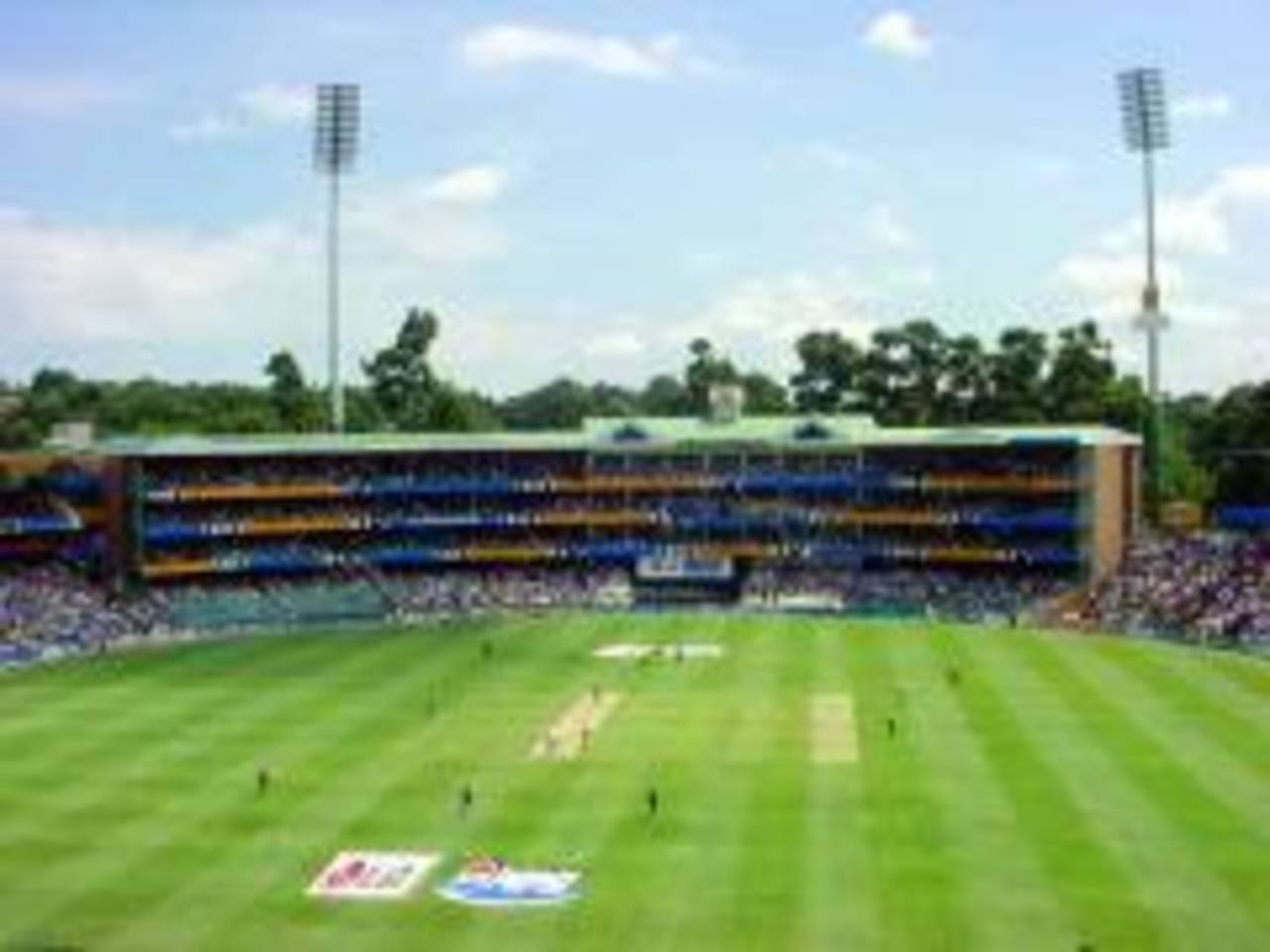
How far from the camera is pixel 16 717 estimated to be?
88000mm

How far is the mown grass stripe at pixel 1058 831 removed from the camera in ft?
176

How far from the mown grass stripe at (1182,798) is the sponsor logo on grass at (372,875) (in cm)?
2074

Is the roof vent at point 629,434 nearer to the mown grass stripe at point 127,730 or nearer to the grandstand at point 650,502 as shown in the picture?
the grandstand at point 650,502

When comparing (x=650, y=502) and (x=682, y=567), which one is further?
(x=650, y=502)

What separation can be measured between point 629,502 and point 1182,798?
79787mm

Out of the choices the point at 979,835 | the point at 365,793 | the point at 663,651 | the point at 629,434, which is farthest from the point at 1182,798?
the point at 629,434

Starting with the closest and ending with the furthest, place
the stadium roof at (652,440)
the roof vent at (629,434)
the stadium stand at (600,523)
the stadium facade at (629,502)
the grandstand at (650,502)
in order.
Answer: the stadium stand at (600,523)
the stadium facade at (629,502)
the grandstand at (650,502)
the stadium roof at (652,440)
the roof vent at (629,434)

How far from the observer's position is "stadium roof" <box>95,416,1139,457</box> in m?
140

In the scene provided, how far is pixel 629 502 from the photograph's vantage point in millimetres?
146750

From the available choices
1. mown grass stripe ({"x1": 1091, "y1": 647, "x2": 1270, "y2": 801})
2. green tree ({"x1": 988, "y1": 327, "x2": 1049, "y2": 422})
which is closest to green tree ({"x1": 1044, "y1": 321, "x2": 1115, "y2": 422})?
green tree ({"x1": 988, "y1": 327, "x2": 1049, "y2": 422})

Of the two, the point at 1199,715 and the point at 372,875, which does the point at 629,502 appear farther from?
the point at 372,875

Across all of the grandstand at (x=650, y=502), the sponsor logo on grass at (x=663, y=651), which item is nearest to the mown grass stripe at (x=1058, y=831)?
the sponsor logo on grass at (x=663, y=651)

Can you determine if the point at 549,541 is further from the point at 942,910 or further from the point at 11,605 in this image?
the point at 942,910

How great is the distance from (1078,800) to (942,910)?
1527 centimetres
